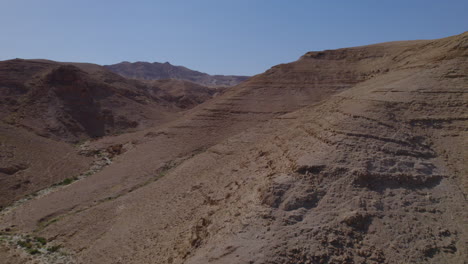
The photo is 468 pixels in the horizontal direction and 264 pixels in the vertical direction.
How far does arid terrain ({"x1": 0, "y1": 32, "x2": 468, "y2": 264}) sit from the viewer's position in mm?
5766

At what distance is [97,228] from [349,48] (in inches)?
746

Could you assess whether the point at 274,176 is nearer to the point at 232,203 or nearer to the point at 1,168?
the point at 232,203

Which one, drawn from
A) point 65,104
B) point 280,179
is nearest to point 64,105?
point 65,104

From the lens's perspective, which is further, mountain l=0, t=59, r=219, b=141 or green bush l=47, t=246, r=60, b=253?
mountain l=0, t=59, r=219, b=141

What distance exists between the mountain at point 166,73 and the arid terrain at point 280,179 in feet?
284

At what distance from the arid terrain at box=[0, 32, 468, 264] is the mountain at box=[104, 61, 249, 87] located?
86634 millimetres

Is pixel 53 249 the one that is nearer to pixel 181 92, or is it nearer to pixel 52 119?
pixel 52 119

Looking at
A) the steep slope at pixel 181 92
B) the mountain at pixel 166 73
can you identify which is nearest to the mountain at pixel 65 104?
the steep slope at pixel 181 92

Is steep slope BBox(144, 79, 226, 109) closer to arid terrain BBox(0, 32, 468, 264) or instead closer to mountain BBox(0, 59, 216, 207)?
mountain BBox(0, 59, 216, 207)

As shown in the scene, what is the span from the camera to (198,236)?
7.20 meters

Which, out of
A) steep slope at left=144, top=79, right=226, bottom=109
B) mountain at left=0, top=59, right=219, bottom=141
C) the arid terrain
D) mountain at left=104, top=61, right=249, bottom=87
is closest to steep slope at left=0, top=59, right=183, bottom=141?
mountain at left=0, top=59, right=219, bottom=141

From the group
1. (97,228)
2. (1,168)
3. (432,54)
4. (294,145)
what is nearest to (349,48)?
(432,54)

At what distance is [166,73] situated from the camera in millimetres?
114000

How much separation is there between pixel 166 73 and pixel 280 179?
11136 centimetres
